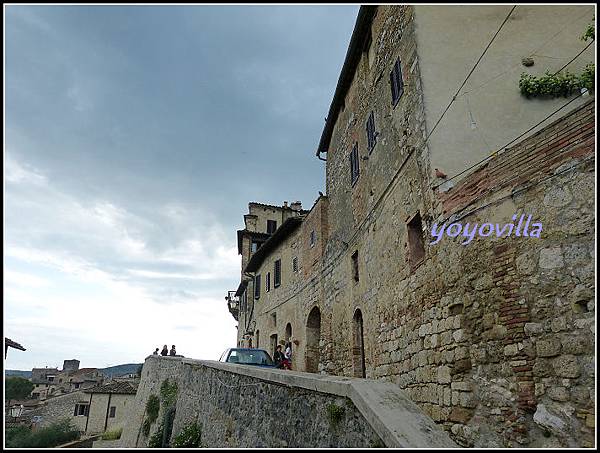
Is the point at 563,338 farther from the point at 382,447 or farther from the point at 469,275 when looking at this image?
the point at 382,447

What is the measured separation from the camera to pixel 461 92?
299 inches

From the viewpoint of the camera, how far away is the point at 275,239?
20.6 m

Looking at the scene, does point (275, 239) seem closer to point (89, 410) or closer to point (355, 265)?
point (355, 265)

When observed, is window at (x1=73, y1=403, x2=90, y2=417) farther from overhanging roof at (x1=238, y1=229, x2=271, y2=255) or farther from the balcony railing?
overhanging roof at (x1=238, y1=229, x2=271, y2=255)

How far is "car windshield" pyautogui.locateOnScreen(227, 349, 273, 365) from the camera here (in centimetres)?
1246

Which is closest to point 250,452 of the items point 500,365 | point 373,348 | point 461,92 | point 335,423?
point 335,423

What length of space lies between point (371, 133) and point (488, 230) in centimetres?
579

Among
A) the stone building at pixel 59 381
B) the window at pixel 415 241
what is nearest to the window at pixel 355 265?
the window at pixel 415 241

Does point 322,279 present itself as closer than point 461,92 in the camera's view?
No

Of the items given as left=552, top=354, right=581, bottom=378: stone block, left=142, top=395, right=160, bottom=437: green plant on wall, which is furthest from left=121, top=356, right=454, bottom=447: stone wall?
left=142, top=395, right=160, bottom=437: green plant on wall

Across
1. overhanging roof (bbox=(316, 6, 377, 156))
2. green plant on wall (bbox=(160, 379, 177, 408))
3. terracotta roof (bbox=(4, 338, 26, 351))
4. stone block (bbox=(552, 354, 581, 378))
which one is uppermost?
overhanging roof (bbox=(316, 6, 377, 156))

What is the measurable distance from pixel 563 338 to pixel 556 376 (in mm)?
382

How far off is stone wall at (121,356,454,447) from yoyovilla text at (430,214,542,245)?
7.42ft

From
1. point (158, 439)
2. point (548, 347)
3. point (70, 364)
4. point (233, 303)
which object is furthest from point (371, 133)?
point (70, 364)
